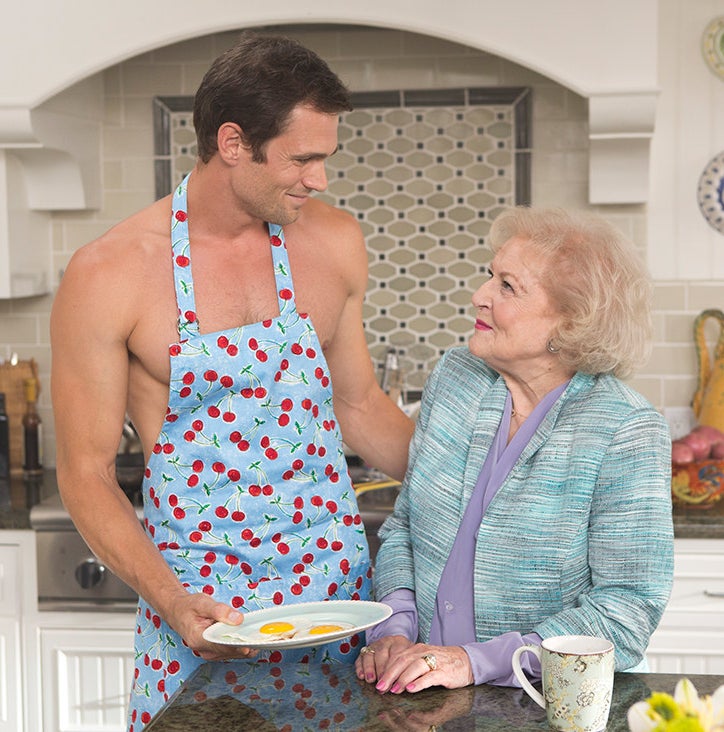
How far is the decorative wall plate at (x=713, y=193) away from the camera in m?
3.29

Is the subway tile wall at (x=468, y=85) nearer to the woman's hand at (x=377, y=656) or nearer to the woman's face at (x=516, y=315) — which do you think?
the woman's face at (x=516, y=315)

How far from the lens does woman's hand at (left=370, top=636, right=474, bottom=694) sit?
1.52 meters

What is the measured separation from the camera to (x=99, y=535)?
189 cm

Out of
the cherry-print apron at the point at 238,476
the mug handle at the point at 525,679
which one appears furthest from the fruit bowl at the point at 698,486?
the mug handle at the point at 525,679

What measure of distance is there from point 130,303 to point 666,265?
6.34 ft

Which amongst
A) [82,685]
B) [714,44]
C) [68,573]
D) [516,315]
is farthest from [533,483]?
[714,44]

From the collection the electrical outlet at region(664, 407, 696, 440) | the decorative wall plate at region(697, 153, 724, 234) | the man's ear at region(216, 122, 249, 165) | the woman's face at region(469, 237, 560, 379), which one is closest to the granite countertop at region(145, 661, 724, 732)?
the woman's face at region(469, 237, 560, 379)

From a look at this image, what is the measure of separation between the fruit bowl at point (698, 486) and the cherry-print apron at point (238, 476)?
1.26m

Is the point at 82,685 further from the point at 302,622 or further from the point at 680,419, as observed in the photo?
the point at 680,419

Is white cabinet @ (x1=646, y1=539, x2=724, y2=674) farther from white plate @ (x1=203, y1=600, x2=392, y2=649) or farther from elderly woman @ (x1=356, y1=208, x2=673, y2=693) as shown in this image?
white plate @ (x1=203, y1=600, x2=392, y2=649)

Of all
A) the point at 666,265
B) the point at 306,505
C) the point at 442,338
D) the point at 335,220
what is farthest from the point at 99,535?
the point at 666,265

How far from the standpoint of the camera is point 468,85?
3.38m

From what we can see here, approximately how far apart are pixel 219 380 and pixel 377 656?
551mm

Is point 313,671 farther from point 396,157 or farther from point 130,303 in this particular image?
point 396,157
